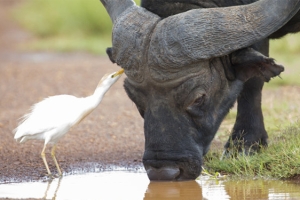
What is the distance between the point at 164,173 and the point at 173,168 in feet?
0.30

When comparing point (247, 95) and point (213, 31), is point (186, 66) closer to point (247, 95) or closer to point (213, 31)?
point (213, 31)

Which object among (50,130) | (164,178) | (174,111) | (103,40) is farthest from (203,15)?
(103,40)

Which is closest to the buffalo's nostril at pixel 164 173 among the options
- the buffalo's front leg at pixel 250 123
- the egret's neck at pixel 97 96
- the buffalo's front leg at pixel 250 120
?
the buffalo's front leg at pixel 250 123

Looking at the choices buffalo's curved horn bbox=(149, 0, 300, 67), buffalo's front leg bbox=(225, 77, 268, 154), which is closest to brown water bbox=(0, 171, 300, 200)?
buffalo's front leg bbox=(225, 77, 268, 154)

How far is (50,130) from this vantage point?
7812mm

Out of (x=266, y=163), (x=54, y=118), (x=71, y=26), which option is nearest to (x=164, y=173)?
(x=266, y=163)

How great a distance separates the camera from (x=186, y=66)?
263 inches

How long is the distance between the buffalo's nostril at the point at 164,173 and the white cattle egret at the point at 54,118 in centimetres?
123

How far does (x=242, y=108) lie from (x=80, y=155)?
182cm

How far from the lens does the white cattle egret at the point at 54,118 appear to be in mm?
7773

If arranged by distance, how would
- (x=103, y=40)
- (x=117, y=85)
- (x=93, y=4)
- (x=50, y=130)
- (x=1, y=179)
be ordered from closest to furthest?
(x=1, y=179) < (x=50, y=130) < (x=117, y=85) < (x=103, y=40) < (x=93, y=4)

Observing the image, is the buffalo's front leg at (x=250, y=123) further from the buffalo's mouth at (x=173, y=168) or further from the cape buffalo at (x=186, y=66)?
the buffalo's mouth at (x=173, y=168)

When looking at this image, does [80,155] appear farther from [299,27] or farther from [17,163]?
[299,27]

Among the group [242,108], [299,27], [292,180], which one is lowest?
[292,180]
